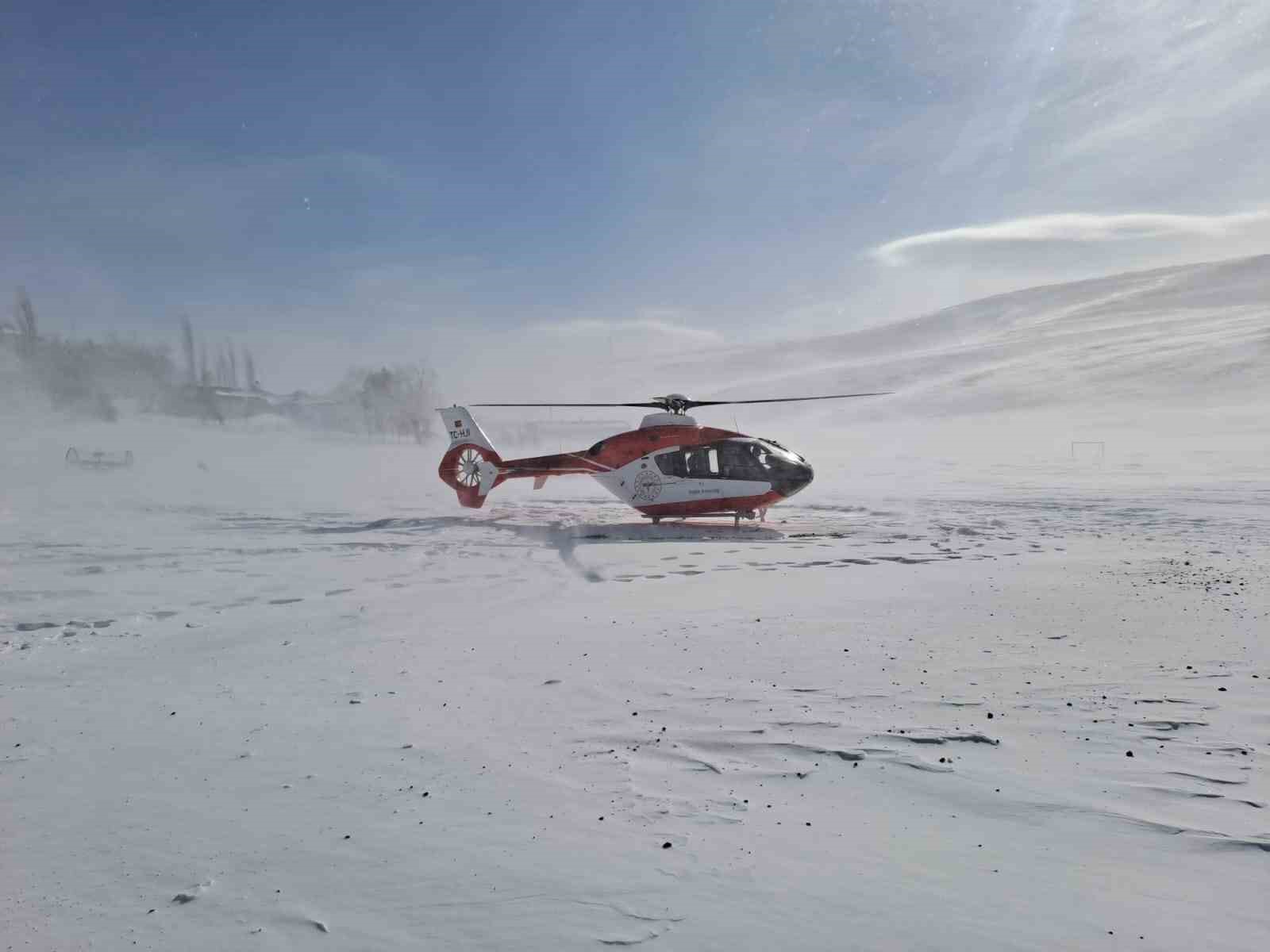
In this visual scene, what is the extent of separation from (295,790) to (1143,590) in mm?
9487

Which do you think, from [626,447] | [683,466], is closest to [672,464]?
[683,466]

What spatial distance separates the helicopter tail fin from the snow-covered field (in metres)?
5.44

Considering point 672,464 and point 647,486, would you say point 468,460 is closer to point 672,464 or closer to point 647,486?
point 647,486

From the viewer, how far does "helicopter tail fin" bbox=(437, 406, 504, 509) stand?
1728cm

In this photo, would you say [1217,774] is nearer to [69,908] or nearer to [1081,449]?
[69,908]

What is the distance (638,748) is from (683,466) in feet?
36.6

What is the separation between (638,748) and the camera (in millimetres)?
4594

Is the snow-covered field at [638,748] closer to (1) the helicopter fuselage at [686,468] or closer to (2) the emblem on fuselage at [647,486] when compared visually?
(1) the helicopter fuselage at [686,468]

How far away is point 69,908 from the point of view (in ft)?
10.1

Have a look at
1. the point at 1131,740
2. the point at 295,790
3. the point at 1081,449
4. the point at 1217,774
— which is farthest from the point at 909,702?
the point at 1081,449

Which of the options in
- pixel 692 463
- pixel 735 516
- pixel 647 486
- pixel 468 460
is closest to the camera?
pixel 692 463

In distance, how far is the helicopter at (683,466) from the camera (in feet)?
50.0

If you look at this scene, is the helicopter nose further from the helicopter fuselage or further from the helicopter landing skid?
the helicopter landing skid

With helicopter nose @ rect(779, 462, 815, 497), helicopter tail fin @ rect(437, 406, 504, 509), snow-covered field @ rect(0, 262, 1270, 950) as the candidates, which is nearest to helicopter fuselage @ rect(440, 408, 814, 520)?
helicopter nose @ rect(779, 462, 815, 497)
